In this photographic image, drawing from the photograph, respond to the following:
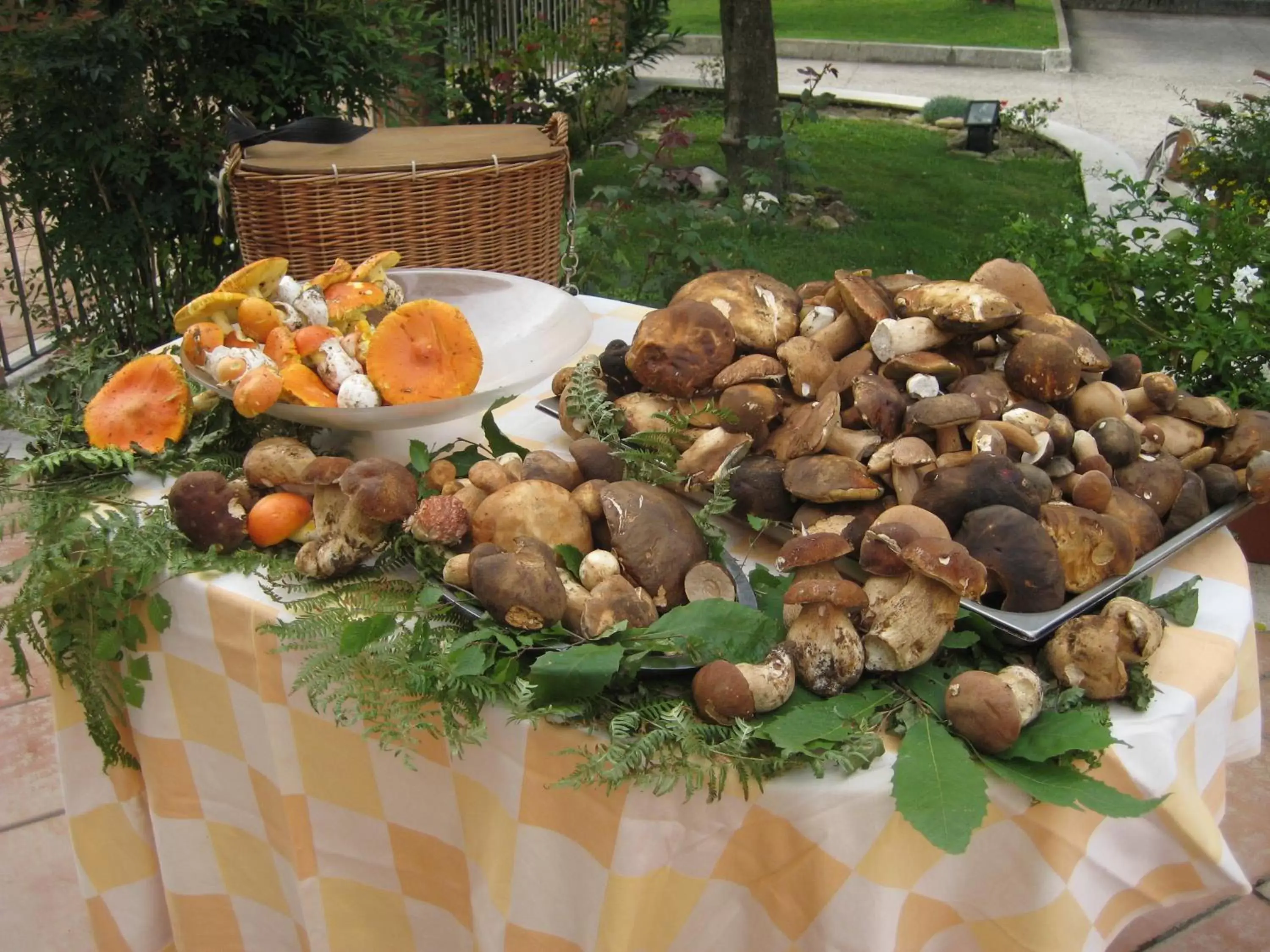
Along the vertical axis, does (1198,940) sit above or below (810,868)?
below

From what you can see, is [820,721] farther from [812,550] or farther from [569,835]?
[569,835]

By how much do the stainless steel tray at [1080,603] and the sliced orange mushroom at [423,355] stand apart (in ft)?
2.03

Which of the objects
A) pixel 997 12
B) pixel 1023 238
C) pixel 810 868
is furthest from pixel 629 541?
pixel 997 12

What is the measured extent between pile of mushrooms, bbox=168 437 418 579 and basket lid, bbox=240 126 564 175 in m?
1.19

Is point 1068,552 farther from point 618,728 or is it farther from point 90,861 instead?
point 90,861

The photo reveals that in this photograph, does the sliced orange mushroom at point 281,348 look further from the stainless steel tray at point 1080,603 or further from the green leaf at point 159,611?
the stainless steel tray at point 1080,603

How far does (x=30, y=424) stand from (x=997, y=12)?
15388 millimetres

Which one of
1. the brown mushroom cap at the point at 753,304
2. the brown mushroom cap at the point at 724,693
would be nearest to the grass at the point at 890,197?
the brown mushroom cap at the point at 753,304

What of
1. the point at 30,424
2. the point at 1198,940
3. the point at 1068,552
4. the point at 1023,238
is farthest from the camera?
the point at 1023,238

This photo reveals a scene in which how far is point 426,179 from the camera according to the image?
2.36m

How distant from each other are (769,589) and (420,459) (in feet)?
1.59

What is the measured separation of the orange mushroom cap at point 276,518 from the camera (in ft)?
4.16

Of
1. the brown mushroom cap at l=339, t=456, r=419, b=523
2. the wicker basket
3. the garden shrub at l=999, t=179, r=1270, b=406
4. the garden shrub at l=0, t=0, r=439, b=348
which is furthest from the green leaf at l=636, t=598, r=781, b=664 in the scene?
the garden shrub at l=0, t=0, r=439, b=348

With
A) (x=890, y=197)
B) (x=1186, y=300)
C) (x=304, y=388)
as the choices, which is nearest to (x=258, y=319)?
(x=304, y=388)
